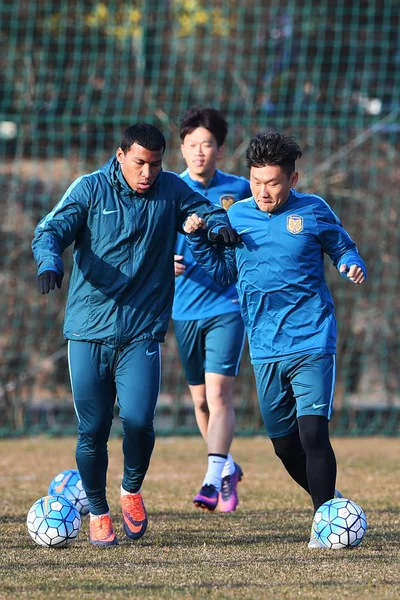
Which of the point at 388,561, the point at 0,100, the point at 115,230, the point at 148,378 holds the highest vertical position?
the point at 0,100

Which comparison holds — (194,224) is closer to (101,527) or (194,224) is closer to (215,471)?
(101,527)

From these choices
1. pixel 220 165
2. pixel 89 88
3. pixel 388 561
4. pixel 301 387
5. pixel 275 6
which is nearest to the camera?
pixel 388 561

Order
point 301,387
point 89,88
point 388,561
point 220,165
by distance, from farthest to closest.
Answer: point 89,88 < point 220,165 < point 301,387 < point 388,561

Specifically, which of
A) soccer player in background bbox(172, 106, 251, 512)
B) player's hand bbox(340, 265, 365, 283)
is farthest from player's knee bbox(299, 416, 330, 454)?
soccer player in background bbox(172, 106, 251, 512)

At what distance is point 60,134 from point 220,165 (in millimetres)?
1852

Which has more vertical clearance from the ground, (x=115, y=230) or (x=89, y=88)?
(x=89, y=88)

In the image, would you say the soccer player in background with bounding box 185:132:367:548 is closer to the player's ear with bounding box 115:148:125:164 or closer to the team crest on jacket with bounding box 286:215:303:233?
the team crest on jacket with bounding box 286:215:303:233

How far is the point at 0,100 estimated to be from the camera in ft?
46.7

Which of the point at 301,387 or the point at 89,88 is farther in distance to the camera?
the point at 89,88

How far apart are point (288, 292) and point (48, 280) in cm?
117

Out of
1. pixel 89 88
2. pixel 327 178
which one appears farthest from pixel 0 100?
pixel 327 178

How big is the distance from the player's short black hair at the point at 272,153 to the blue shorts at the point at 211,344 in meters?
1.64

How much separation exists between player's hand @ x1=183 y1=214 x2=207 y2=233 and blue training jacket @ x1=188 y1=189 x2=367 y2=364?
81 millimetres

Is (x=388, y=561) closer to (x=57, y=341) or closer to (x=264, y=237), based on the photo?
(x=264, y=237)
